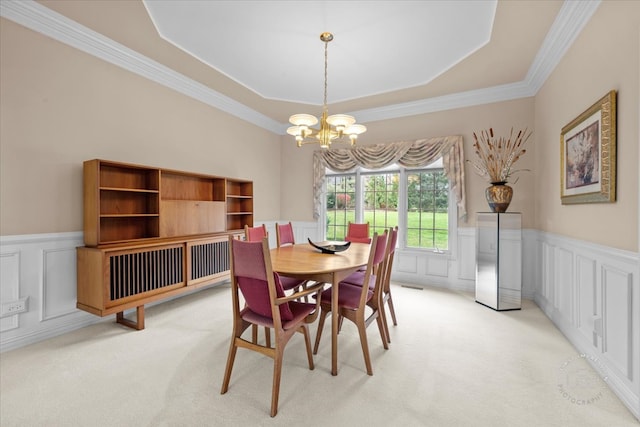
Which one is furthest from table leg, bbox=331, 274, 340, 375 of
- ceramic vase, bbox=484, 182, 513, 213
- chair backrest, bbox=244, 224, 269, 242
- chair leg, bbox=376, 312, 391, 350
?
ceramic vase, bbox=484, 182, 513, 213

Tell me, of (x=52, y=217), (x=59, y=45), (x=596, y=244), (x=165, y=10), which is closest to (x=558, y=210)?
(x=596, y=244)

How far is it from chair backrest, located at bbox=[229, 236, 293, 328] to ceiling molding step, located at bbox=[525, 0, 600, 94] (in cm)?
308

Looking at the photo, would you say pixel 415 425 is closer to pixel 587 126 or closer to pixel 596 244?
pixel 596 244

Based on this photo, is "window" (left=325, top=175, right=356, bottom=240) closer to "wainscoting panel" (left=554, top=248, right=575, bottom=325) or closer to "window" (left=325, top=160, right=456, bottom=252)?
"window" (left=325, top=160, right=456, bottom=252)

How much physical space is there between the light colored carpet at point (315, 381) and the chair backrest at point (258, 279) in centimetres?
57

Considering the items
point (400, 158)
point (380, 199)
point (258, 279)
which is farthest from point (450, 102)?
point (258, 279)

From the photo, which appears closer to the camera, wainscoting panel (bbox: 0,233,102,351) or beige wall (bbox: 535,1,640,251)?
beige wall (bbox: 535,1,640,251)

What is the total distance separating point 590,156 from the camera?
2.22 metres

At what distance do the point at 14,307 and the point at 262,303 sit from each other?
90.8 inches

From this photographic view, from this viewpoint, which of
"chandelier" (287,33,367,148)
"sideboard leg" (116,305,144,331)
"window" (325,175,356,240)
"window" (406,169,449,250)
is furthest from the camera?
"window" (325,175,356,240)

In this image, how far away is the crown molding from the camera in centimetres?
233

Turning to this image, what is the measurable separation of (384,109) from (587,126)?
2818mm

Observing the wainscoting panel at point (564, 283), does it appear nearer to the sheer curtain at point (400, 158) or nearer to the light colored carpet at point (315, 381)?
the light colored carpet at point (315, 381)

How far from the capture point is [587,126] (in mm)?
2236
